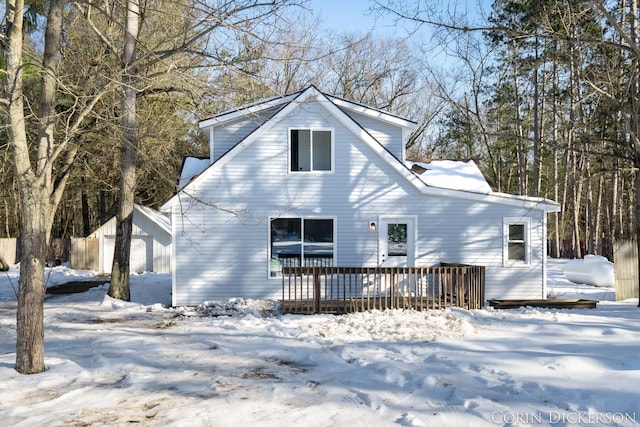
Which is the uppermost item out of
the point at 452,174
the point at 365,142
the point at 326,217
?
the point at 365,142

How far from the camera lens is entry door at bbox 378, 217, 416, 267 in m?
14.8

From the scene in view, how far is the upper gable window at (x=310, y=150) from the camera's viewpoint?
14859 mm

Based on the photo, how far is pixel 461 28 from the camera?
10703 mm

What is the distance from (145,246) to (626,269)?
66.4ft

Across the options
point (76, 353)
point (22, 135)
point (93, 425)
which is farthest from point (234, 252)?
point (93, 425)

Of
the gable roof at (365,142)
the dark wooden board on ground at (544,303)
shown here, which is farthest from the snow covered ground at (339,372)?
the gable roof at (365,142)

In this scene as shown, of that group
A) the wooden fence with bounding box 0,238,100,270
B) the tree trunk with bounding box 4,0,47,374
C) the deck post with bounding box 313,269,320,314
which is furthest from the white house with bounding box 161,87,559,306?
the wooden fence with bounding box 0,238,100,270

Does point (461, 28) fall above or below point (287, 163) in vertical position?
above

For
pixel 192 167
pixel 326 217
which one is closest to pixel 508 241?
pixel 326 217

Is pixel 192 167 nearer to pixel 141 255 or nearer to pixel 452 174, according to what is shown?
pixel 452 174

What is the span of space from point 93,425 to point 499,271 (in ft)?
38.8

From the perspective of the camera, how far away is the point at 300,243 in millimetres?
14734

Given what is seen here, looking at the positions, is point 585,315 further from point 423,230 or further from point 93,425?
point 93,425

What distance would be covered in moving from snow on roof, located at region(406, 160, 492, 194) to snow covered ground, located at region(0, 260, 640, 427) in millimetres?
5404
